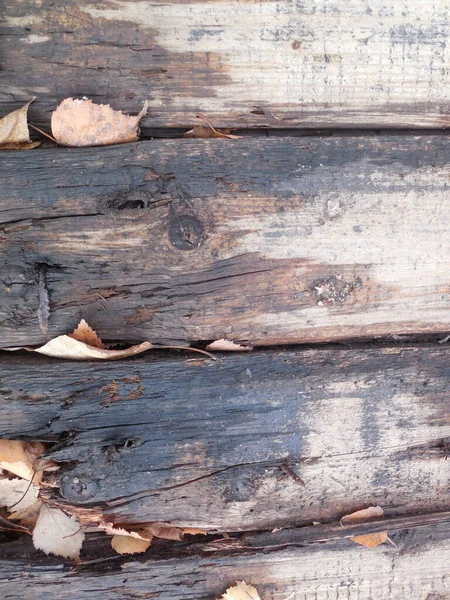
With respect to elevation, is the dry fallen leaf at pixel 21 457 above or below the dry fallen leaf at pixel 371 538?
above

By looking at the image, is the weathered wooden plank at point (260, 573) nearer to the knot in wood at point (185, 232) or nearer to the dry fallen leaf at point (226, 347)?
the dry fallen leaf at point (226, 347)

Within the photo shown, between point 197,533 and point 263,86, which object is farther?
point 197,533

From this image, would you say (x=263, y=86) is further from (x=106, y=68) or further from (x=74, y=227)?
(x=74, y=227)

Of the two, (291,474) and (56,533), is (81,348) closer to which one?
(56,533)

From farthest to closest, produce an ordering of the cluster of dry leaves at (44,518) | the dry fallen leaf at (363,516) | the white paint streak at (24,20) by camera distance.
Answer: the dry fallen leaf at (363,516) → the cluster of dry leaves at (44,518) → the white paint streak at (24,20)

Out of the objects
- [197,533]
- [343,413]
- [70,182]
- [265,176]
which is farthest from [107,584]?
[265,176]

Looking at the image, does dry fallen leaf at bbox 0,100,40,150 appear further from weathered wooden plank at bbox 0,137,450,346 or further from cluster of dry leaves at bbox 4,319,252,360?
cluster of dry leaves at bbox 4,319,252,360

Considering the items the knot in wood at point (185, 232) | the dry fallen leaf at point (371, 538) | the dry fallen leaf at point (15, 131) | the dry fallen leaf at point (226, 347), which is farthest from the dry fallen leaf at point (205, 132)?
the dry fallen leaf at point (371, 538)
